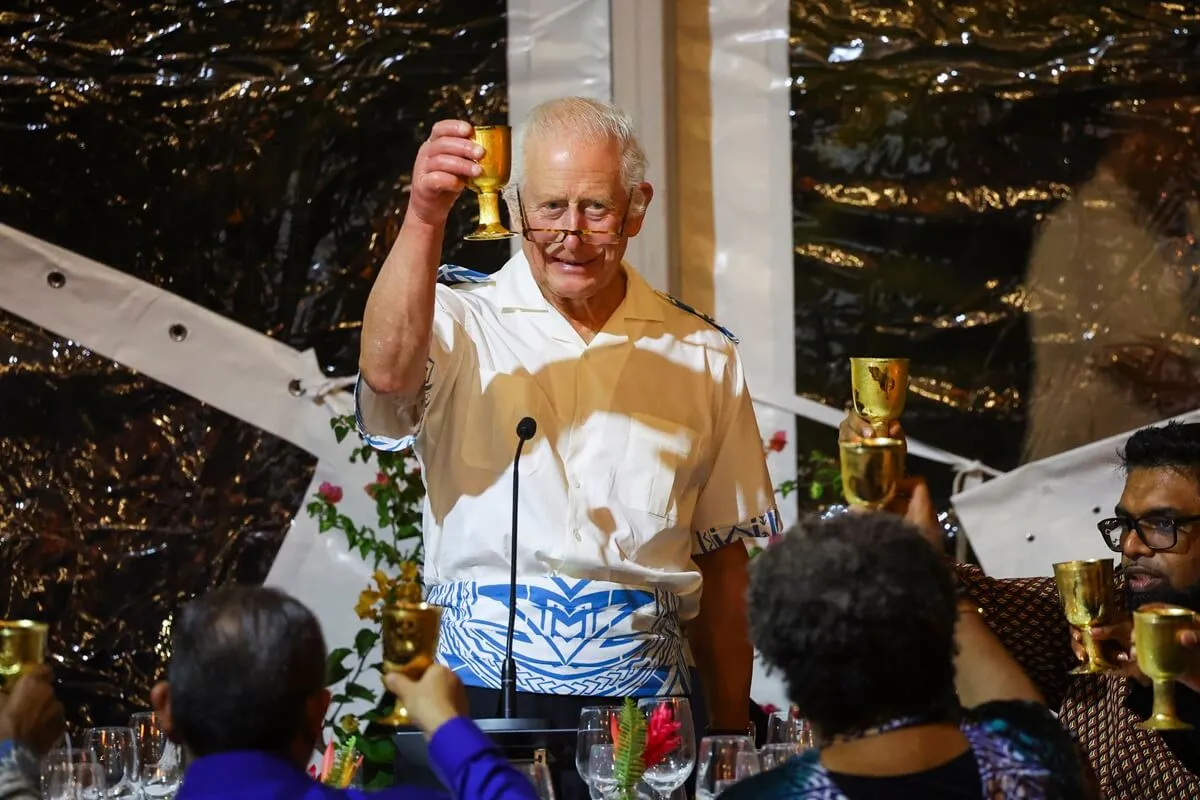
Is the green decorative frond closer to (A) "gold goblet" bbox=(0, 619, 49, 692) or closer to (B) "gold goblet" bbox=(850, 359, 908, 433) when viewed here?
(B) "gold goblet" bbox=(850, 359, 908, 433)

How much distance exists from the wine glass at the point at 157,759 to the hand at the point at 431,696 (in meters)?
0.79

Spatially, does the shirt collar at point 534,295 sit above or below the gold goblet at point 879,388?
above

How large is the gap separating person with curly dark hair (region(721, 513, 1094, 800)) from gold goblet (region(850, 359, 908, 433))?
69 cm

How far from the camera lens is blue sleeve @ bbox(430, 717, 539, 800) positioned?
1.85m

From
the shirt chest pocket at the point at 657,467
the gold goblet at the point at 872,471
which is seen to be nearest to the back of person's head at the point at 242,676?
the gold goblet at the point at 872,471

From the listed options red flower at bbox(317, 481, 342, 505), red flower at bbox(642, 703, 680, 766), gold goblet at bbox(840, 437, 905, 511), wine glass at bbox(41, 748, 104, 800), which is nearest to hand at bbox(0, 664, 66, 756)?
wine glass at bbox(41, 748, 104, 800)

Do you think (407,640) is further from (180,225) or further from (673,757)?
(180,225)

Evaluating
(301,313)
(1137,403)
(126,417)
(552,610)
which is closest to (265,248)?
(301,313)

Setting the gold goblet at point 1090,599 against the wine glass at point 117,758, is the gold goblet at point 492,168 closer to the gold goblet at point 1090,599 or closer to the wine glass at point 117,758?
the wine glass at point 117,758

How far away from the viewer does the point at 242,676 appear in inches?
73.5

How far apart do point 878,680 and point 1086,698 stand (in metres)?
1.36

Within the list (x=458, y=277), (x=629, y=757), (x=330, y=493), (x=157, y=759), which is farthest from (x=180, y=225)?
(x=629, y=757)

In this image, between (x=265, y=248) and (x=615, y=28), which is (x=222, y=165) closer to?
(x=265, y=248)

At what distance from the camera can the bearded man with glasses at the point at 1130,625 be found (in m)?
2.77
